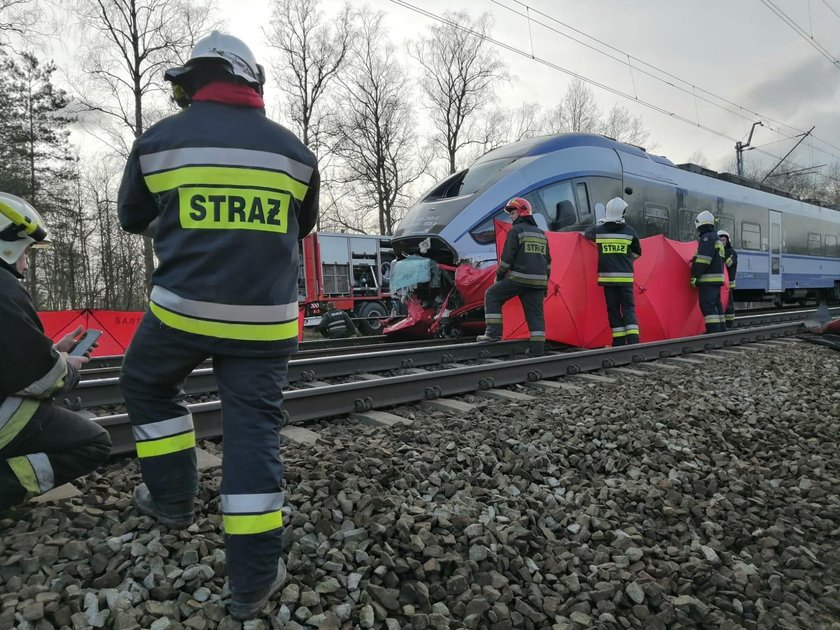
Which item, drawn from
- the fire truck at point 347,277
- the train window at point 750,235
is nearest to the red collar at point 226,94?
the fire truck at point 347,277

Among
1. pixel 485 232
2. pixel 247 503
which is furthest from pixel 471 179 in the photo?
pixel 247 503

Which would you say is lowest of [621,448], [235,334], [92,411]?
[621,448]

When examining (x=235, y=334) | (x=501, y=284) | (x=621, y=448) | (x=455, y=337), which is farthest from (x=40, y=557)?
(x=455, y=337)

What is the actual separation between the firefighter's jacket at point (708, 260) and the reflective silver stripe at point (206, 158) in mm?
8121

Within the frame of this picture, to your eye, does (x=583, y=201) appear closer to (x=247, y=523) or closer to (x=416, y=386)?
(x=416, y=386)

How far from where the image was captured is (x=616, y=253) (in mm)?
7430

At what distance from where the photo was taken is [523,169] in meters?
8.58

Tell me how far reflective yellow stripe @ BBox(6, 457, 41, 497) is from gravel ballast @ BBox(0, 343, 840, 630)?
9 cm

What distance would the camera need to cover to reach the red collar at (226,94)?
78.5 inches

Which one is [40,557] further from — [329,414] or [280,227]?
[329,414]

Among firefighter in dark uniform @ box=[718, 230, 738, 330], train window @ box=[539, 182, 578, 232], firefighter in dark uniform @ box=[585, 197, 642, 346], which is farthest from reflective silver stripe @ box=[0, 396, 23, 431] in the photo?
firefighter in dark uniform @ box=[718, 230, 738, 330]

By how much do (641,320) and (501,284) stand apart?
262 centimetres

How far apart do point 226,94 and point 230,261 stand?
615 mm

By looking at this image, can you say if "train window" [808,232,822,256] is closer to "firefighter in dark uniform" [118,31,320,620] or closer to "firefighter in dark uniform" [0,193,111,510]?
"firefighter in dark uniform" [118,31,320,620]
